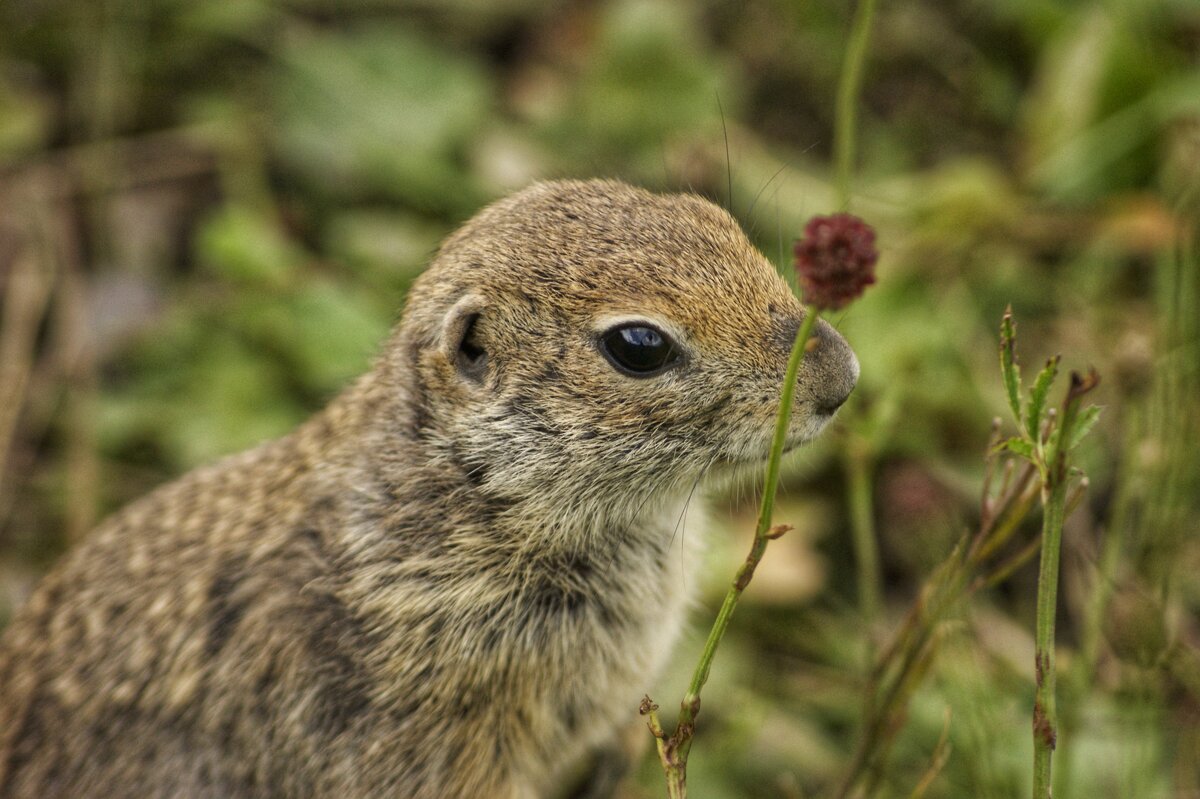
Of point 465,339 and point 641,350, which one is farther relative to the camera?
point 465,339

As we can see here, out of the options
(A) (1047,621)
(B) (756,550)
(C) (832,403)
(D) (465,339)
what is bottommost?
(A) (1047,621)

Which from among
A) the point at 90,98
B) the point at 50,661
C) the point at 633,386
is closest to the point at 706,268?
the point at 633,386

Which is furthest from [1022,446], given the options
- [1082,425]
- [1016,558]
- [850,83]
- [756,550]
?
[850,83]

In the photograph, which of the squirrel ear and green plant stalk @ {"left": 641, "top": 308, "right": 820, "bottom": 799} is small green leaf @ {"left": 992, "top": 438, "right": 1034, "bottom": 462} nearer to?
green plant stalk @ {"left": 641, "top": 308, "right": 820, "bottom": 799}

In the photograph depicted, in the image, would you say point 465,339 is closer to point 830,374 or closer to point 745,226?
point 830,374

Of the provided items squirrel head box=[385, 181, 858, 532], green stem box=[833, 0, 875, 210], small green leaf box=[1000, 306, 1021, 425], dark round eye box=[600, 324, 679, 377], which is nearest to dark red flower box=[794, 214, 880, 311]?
small green leaf box=[1000, 306, 1021, 425]

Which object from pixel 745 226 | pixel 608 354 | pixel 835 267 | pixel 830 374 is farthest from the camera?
pixel 745 226
